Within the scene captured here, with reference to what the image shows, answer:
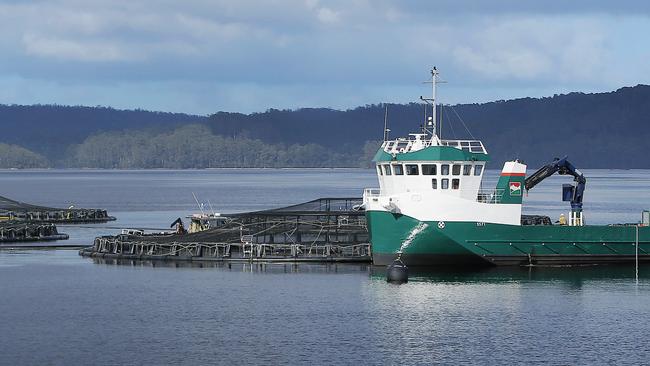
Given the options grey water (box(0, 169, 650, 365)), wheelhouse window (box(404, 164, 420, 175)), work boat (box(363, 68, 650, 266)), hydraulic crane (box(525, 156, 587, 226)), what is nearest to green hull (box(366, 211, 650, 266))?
work boat (box(363, 68, 650, 266))

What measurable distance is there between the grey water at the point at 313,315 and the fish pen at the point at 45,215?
1936 inches

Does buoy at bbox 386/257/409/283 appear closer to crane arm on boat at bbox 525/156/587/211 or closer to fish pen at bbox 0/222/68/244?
crane arm on boat at bbox 525/156/587/211

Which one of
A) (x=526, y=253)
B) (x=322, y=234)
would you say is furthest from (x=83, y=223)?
(x=526, y=253)

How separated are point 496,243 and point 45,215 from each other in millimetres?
76910

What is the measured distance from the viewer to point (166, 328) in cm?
5616

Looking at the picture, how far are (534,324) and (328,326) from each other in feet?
32.8

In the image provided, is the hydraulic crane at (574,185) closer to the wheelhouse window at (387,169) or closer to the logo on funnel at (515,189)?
the logo on funnel at (515,189)

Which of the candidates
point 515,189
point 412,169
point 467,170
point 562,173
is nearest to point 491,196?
point 515,189

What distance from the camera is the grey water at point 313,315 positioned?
164ft

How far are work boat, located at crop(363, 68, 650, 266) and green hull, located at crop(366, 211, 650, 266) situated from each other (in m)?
0.06

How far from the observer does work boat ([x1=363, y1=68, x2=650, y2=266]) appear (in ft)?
237

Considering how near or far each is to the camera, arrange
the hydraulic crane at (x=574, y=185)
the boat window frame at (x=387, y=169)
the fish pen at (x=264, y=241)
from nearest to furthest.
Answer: the boat window frame at (x=387, y=169) → the hydraulic crane at (x=574, y=185) → the fish pen at (x=264, y=241)

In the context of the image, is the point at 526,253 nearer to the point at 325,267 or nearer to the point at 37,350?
the point at 325,267

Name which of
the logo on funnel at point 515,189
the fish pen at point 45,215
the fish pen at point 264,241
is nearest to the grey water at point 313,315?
the fish pen at point 264,241
